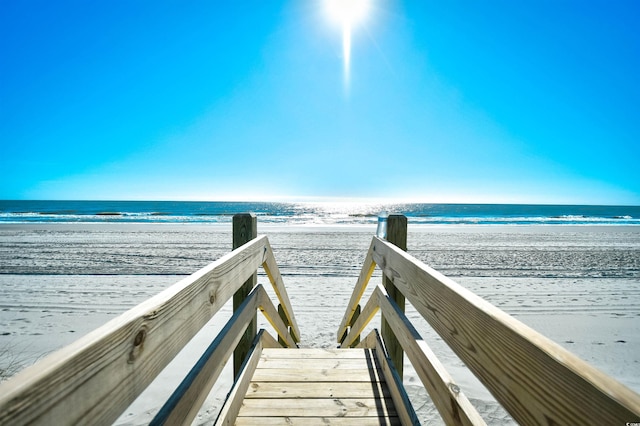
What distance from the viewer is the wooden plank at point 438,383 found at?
37.3 inches

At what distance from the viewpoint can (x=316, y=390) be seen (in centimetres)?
214

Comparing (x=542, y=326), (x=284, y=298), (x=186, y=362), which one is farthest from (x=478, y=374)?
(x=542, y=326)

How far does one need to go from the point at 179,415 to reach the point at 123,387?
39cm

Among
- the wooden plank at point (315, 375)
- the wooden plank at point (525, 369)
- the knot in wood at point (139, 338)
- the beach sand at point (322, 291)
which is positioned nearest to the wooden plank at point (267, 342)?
the wooden plank at point (315, 375)

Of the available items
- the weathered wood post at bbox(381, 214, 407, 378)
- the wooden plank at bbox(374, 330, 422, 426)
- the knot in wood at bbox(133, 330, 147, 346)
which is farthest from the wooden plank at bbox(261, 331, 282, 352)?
the knot in wood at bbox(133, 330, 147, 346)

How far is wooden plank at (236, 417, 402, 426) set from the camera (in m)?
1.78

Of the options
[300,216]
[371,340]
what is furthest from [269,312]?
[300,216]

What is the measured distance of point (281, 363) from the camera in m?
2.53

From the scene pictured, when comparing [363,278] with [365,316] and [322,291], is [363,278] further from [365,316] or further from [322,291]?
[322,291]

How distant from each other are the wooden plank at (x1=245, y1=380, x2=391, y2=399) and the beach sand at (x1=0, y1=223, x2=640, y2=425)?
0.87 m

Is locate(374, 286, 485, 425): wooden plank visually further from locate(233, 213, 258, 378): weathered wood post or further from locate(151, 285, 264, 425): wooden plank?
locate(233, 213, 258, 378): weathered wood post

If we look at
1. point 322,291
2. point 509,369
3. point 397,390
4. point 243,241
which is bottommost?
point 322,291

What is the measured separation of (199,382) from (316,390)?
128 centimetres

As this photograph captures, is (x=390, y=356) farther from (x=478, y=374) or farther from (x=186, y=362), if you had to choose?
(x=186, y=362)
